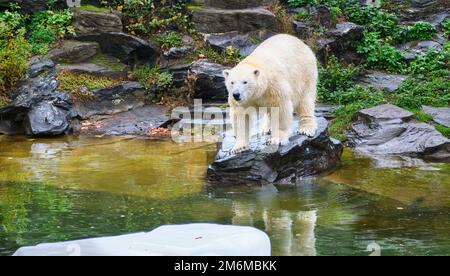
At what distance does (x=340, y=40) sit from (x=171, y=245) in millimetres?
10528

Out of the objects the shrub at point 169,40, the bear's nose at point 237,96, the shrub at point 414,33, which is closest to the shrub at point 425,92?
the shrub at point 414,33

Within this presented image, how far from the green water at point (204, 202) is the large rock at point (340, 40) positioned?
4.54 meters

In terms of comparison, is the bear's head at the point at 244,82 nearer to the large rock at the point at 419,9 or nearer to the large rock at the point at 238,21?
the large rock at the point at 238,21

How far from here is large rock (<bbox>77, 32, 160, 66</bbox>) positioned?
1331 centimetres

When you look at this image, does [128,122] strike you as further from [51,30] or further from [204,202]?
[204,202]

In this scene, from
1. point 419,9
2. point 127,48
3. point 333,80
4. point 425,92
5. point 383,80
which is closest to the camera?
point 425,92

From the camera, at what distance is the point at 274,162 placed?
8398 millimetres

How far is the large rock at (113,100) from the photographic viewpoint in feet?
40.2

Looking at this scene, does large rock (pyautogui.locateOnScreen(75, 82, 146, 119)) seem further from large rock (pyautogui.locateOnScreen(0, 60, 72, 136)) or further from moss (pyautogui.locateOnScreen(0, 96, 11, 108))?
moss (pyautogui.locateOnScreen(0, 96, 11, 108))

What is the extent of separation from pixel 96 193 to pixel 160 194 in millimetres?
761

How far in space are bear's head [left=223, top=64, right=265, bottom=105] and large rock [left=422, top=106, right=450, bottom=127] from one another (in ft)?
15.6

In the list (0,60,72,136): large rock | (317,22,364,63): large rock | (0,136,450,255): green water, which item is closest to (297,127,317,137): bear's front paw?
(0,136,450,255): green water

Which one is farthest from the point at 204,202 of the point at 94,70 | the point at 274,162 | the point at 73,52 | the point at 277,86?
the point at 73,52
